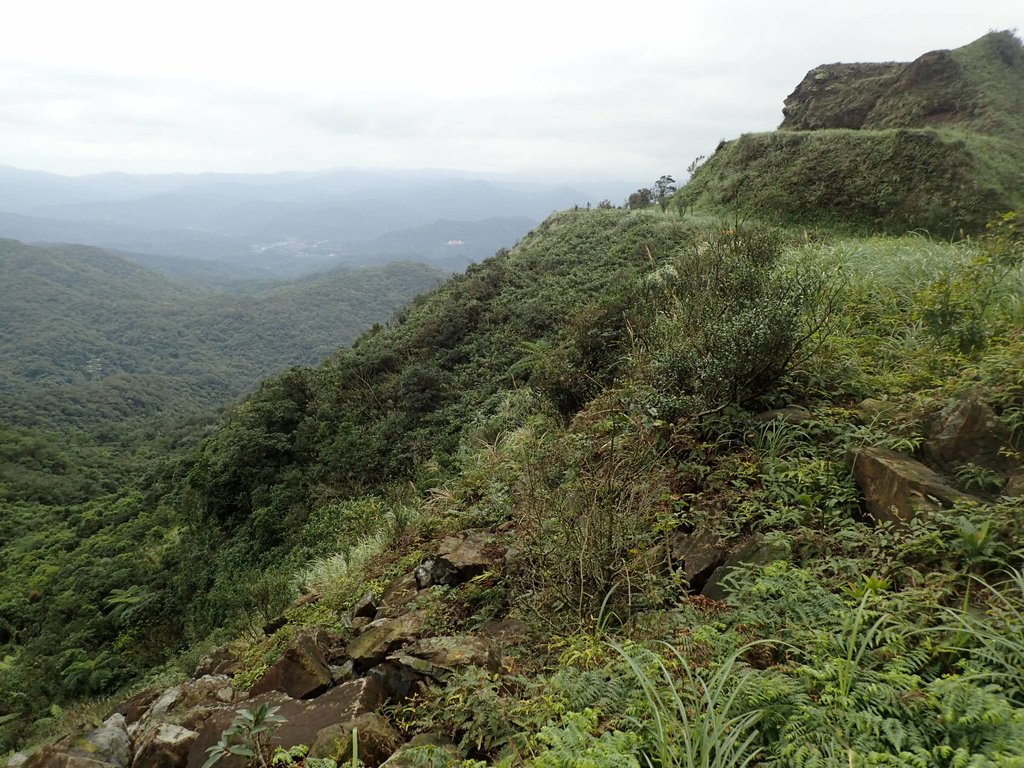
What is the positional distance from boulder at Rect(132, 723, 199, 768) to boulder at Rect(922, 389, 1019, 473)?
4340mm

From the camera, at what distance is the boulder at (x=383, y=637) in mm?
3266

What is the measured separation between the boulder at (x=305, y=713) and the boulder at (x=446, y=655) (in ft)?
0.75

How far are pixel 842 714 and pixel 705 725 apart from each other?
15.6 inches

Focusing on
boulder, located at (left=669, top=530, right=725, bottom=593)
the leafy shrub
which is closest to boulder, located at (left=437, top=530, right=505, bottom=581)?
boulder, located at (left=669, top=530, right=725, bottom=593)

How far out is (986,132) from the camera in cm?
1477

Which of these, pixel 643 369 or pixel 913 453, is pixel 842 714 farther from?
pixel 643 369

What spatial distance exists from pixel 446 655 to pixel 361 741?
0.54 m

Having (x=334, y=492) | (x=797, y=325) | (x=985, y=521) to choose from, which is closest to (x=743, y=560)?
(x=985, y=521)

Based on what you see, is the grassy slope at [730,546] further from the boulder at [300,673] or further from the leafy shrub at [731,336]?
the boulder at [300,673]

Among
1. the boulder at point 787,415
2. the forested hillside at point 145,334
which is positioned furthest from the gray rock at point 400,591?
the forested hillside at point 145,334

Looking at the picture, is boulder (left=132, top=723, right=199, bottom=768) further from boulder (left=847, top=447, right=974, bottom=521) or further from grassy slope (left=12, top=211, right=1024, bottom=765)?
boulder (left=847, top=447, right=974, bottom=521)

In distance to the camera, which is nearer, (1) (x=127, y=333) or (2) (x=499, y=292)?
(2) (x=499, y=292)

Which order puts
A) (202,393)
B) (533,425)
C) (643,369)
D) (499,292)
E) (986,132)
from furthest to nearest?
(202,393)
(499,292)
(986,132)
(533,425)
(643,369)

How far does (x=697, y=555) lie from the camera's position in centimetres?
292
